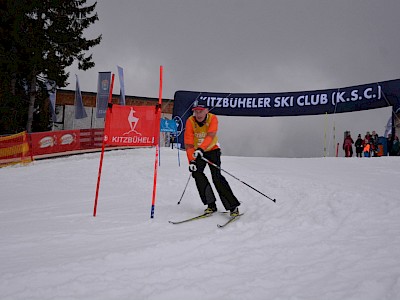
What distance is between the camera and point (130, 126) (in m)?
5.32

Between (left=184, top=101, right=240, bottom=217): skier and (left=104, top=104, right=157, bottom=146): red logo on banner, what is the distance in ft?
2.05

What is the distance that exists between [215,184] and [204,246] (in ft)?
5.53

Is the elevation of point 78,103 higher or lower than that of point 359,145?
higher

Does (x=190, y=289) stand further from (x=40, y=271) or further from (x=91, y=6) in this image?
(x=91, y=6)

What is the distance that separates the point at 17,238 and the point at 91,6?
22026 mm

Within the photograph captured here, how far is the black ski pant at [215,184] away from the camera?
5.13m

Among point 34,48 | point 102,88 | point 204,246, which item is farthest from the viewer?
point 102,88

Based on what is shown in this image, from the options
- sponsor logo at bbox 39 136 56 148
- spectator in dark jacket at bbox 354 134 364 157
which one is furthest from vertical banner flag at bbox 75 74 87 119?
spectator in dark jacket at bbox 354 134 364 157

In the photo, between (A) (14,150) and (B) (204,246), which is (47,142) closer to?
(A) (14,150)

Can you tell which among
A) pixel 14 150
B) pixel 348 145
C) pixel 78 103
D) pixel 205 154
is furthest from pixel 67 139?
pixel 348 145

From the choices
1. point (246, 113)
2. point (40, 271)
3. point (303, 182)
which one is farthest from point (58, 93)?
point (40, 271)

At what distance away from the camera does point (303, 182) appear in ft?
26.0

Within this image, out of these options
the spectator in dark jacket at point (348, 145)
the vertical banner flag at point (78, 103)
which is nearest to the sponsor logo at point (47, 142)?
the vertical banner flag at point (78, 103)

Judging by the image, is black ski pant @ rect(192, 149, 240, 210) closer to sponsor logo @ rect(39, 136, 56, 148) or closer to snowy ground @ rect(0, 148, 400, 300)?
snowy ground @ rect(0, 148, 400, 300)
